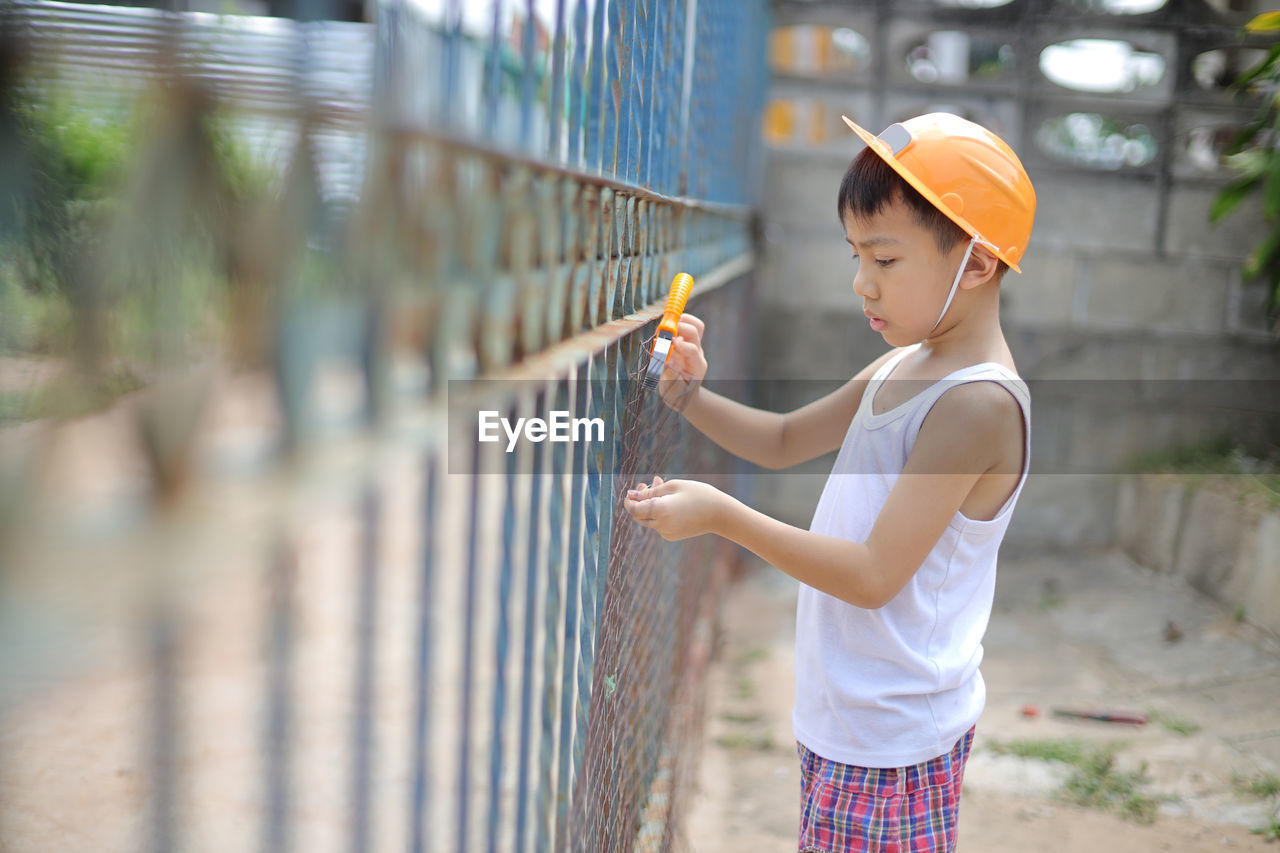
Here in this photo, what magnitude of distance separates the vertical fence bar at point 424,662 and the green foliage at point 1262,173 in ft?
14.3

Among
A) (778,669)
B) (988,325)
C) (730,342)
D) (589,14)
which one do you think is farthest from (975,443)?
(778,669)

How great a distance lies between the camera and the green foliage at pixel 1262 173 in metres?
4.23

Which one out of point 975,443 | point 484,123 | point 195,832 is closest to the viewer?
point 484,123

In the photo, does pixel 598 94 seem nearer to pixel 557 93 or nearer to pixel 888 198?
pixel 557 93

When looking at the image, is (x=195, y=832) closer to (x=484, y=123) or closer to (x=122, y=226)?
(x=484, y=123)

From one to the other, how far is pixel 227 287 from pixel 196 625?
130 millimetres

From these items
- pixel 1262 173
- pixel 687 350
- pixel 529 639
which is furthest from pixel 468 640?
pixel 1262 173

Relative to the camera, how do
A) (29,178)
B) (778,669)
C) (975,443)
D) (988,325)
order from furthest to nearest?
1. (778,669)
2. (988,325)
3. (975,443)
4. (29,178)

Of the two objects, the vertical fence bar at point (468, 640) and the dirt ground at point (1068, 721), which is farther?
the dirt ground at point (1068, 721)

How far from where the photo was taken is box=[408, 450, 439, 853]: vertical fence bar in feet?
1.98

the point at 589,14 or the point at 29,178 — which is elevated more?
the point at 589,14

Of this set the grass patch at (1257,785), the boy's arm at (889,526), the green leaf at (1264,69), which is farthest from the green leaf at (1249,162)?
the boy's arm at (889,526)

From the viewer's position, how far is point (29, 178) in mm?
390

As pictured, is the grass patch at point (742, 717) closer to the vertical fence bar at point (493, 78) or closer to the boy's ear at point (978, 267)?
the boy's ear at point (978, 267)
